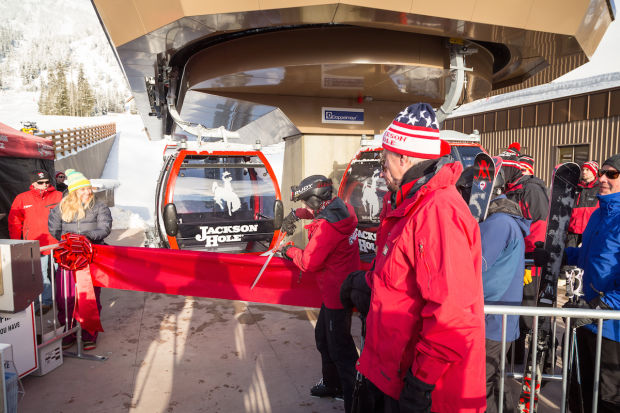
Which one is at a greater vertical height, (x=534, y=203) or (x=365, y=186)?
(x=365, y=186)

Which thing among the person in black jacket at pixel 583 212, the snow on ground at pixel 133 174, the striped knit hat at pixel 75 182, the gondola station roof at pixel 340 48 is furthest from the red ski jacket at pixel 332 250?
the snow on ground at pixel 133 174

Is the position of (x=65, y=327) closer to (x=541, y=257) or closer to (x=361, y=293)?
(x=361, y=293)

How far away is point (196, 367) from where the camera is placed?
12.6 feet

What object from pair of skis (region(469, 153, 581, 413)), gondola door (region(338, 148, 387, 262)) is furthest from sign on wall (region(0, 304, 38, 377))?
gondola door (region(338, 148, 387, 262))

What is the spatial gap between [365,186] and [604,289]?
4561 mm

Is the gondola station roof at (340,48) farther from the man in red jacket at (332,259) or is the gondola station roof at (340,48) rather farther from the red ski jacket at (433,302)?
the red ski jacket at (433,302)

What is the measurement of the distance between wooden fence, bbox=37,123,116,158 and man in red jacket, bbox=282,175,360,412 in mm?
16597

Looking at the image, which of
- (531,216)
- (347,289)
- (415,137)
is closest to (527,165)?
(531,216)

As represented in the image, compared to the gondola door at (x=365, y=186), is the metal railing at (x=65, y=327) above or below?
below

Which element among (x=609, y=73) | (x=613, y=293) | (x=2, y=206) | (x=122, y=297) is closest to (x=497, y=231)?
(x=613, y=293)

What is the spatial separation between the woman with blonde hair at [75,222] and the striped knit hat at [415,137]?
13.0ft

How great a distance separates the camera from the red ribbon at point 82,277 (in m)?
4.06

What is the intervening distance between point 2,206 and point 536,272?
914 cm

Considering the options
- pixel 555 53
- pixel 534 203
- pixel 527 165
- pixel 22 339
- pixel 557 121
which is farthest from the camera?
pixel 557 121
